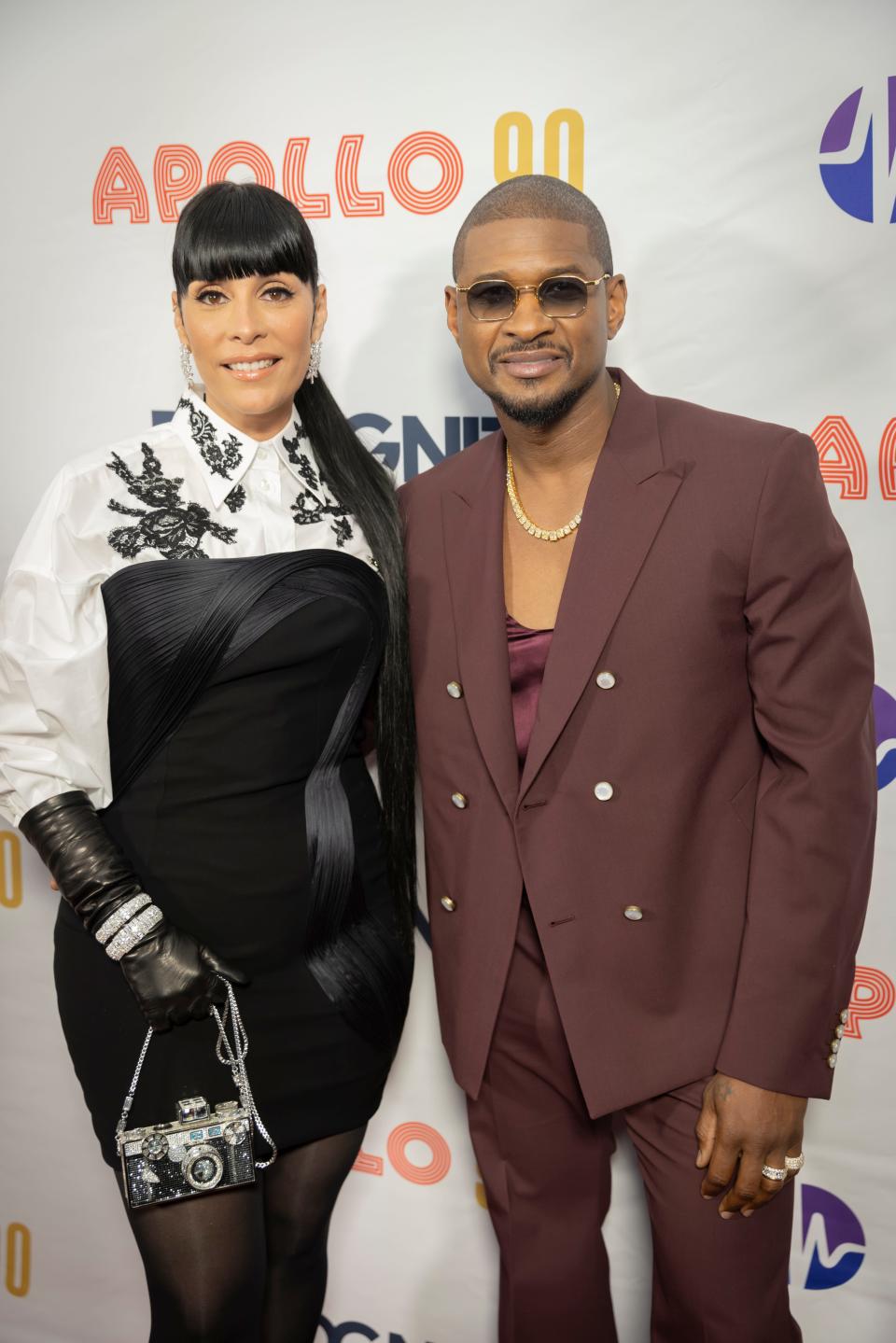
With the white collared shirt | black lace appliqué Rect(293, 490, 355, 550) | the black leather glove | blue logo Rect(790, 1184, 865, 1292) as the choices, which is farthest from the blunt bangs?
blue logo Rect(790, 1184, 865, 1292)

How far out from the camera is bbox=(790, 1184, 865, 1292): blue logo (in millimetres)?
2398

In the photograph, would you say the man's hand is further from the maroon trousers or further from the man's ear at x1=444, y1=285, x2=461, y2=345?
the man's ear at x1=444, y1=285, x2=461, y2=345

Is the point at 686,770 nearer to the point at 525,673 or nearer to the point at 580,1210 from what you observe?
the point at 525,673

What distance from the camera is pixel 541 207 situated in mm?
1809

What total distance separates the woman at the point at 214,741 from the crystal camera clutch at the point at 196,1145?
0.03 meters

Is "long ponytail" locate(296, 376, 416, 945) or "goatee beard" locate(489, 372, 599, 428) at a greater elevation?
"goatee beard" locate(489, 372, 599, 428)

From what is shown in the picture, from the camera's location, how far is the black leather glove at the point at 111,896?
171cm

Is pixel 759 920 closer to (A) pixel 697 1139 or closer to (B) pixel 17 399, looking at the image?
(A) pixel 697 1139

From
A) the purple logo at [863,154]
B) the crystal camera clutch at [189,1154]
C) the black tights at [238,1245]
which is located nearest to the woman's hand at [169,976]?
the crystal camera clutch at [189,1154]

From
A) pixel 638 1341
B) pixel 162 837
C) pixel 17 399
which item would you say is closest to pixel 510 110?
pixel 17 399

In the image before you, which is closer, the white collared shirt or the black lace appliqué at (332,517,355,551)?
the white collared shirt

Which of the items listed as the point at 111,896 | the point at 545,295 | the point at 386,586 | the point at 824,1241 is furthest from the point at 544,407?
the point at 824,1241

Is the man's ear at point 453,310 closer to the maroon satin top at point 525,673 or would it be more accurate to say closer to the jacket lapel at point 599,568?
the jacket lapel at point 599,568

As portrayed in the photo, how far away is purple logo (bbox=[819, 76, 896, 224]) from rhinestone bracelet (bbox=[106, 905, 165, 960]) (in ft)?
5.64
